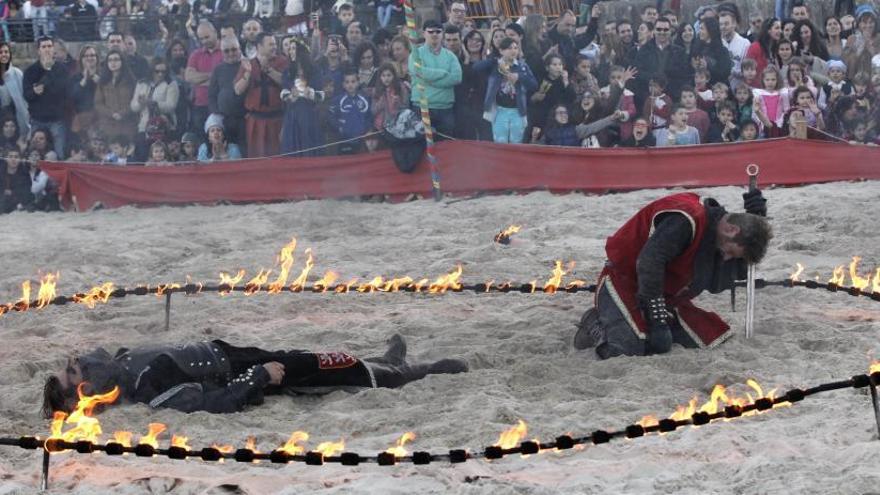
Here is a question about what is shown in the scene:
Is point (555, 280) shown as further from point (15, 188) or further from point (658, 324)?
point (15, 188)

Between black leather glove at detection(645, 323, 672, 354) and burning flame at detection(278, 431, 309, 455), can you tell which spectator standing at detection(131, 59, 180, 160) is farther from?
burning flame at detection(278, 431, 309, 455)

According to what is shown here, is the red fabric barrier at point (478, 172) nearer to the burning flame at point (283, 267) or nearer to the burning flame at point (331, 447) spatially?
the burning flame at point (283, 267)

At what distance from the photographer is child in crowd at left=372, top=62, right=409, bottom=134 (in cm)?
1355

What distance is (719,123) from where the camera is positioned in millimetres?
12766

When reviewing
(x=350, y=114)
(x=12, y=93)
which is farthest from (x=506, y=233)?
(x=12, y=93)

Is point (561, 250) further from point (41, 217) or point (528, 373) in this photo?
point (41, 217)

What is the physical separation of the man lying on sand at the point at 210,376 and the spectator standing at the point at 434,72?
6730mm

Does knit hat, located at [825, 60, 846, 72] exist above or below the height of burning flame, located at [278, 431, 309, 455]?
above

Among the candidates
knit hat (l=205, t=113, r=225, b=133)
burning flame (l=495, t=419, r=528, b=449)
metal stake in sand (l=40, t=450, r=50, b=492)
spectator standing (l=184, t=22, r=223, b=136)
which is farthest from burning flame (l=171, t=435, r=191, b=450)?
spectator standing (l=184, t=22, r=223, b=136)

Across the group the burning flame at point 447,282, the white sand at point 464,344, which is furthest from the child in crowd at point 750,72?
the burning flame at point 447,282

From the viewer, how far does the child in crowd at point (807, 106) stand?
12.3 metres

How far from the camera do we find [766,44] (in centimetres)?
1252

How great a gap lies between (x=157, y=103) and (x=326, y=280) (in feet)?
19.1

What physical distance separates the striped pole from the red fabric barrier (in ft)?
0.50
